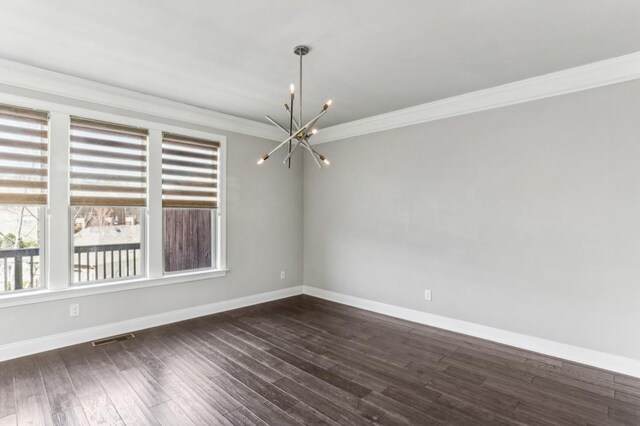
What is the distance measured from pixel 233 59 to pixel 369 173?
→ 2.58 m

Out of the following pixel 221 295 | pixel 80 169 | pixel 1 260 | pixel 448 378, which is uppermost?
pixel 80 169

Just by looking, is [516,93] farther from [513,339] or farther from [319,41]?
[513,339]

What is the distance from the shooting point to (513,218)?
3607 millimetres

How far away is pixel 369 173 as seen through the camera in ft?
16.1

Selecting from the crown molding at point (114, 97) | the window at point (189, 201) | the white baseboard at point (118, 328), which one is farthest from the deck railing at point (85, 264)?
the crown molding at point (114, 97)

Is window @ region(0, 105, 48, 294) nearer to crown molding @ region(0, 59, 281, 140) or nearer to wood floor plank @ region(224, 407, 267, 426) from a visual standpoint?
crown molding @ region(0, 59, 281, 140)

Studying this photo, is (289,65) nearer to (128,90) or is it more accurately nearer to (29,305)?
(128,90)

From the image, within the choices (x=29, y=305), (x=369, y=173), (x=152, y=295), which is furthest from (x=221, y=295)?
(x=369, y=173)

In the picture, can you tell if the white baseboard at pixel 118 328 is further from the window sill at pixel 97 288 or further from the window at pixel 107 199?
the window at pixel 107 199

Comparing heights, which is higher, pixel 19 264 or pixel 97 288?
pixel 19 264

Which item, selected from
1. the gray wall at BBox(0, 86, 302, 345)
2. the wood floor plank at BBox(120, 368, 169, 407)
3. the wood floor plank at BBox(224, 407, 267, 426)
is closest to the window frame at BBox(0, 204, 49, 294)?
the gray wall at BBox(0, 86, 302, 345)

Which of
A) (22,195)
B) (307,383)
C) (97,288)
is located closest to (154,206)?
(97,288)

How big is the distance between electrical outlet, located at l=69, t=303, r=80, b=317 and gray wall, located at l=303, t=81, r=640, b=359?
11.3ft

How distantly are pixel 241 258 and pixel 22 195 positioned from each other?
103 inches
